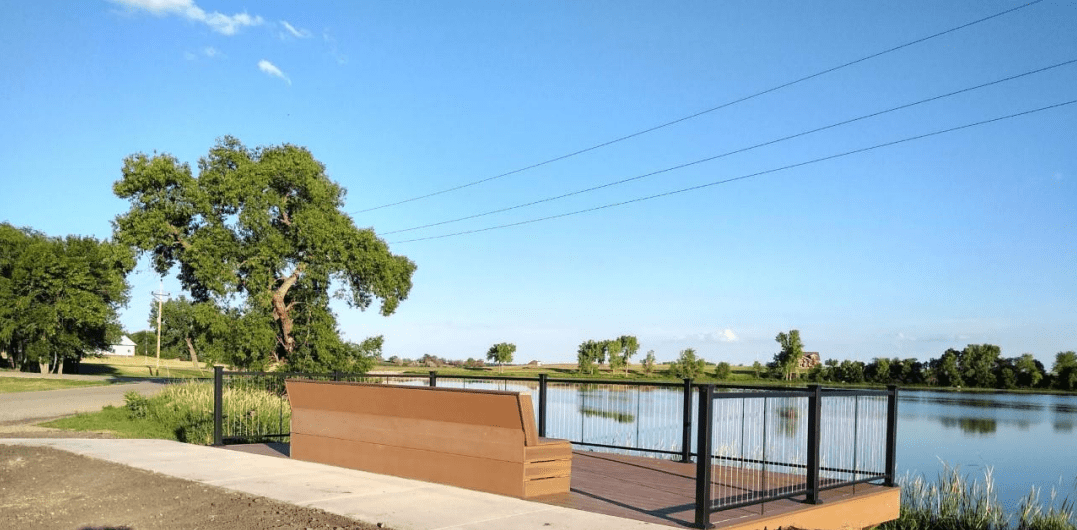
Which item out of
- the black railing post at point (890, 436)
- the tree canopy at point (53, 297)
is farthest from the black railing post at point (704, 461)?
the tree canopy at point (53, 297)

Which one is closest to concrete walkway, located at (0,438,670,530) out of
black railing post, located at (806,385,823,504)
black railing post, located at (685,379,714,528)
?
black railing post, located at (685,379,714,528)

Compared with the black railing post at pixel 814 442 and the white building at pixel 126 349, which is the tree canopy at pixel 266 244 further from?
the white building at pixel 126 349

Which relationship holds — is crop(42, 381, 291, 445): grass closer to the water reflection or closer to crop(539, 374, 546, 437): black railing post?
crop(539, 374, 546, 437): black railing post

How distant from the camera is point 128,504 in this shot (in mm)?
8430

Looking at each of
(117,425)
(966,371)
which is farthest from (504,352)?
(117,425)

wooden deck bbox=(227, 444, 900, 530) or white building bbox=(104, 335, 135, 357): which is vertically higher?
wooden deck bbox=(227, 444, 900, 530)

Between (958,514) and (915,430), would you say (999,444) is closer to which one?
(915,430)

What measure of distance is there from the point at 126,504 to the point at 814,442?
678 cm

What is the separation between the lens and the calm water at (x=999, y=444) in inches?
872

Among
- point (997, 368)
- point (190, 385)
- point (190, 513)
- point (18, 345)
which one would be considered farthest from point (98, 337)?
point (997, 368)

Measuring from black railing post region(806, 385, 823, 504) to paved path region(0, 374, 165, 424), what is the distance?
1873 centimetres

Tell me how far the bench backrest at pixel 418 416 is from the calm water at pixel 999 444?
11072 mm

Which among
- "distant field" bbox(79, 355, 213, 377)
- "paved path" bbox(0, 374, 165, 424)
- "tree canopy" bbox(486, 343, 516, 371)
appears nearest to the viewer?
"paved path" bbox(0, 374, 165, 424)

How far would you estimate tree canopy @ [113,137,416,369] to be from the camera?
33.3 m
